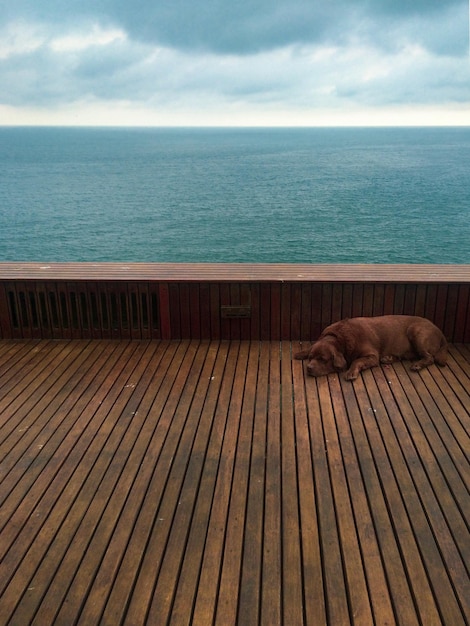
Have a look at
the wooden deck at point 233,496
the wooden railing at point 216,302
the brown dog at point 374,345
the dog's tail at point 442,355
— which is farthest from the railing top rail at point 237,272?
the wooden deck at point 233,496

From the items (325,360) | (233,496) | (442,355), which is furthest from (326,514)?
(442,355)

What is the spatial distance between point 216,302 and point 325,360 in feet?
4.51

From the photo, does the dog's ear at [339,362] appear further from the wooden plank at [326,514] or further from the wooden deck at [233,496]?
the wooden plank at [326,514]

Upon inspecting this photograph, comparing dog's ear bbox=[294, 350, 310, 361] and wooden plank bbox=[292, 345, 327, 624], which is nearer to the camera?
wooden plank bbox=[292, 345, 327, 624]

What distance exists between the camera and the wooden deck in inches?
86.6

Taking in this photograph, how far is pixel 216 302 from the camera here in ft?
17.3

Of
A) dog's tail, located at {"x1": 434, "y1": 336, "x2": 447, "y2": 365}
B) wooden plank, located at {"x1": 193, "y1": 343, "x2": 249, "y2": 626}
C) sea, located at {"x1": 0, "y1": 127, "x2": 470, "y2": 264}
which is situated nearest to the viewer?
wooden plank, located at {"x1": 193, "y1": 343, "x2": 249, "y2": 626}

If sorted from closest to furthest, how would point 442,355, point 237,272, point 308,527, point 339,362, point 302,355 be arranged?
point 308,527 < point 339,362 < point 442,355 < point 302,355 < point 237,272

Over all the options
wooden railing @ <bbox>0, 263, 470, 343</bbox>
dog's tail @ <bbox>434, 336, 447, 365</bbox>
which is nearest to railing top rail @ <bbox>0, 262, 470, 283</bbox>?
wooden railing @ <bbox>0, 263, 470, 343</bbox>

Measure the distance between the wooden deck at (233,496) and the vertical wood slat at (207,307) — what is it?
0.74m

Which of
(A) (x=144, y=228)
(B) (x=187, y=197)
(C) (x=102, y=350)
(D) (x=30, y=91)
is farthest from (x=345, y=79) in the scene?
(C) (x=102, y=350)

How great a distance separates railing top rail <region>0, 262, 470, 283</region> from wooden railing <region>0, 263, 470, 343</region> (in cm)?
1

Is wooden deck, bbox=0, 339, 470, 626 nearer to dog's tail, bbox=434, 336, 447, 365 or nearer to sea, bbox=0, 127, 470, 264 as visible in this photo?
dog's tail, bbox=434, 336, 447, 365

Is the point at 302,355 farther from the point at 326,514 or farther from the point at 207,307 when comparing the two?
the point at 326,514
